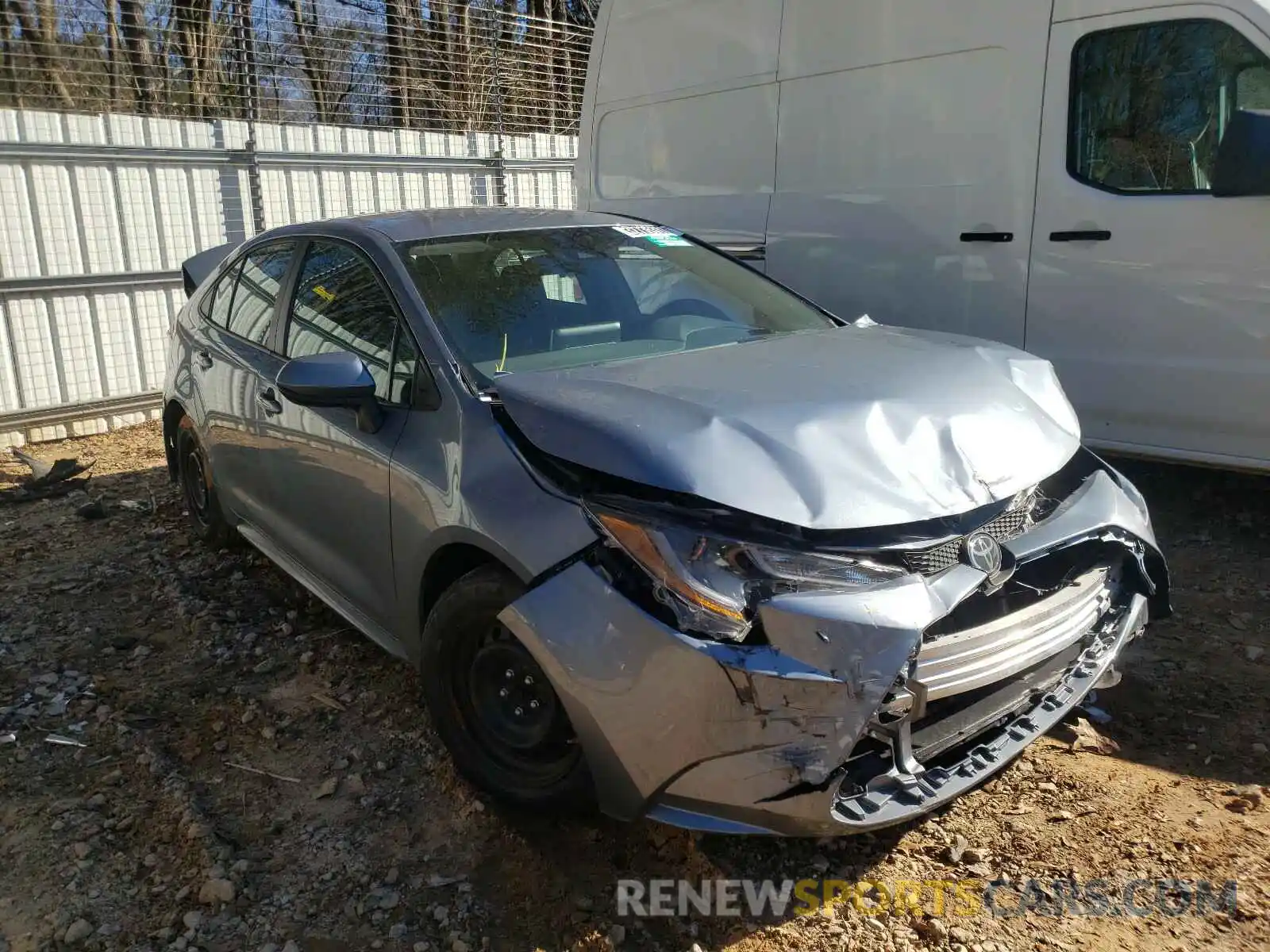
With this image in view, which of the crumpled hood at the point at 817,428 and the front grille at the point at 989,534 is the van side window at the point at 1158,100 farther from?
the front grille at the point at 989,534

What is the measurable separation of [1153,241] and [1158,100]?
0.63 m

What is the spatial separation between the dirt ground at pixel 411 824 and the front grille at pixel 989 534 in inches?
32.7

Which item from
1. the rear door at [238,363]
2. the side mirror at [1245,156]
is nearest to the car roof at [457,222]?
the rear door at [238,363]

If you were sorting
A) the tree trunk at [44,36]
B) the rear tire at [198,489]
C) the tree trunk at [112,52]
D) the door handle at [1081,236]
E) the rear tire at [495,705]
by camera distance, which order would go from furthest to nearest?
the tree trunk at [112,52] → the tree trunk at [44,36] → the rear tire at [198,489] → the door handle at [1081,236] → the rear tire at [495,705]

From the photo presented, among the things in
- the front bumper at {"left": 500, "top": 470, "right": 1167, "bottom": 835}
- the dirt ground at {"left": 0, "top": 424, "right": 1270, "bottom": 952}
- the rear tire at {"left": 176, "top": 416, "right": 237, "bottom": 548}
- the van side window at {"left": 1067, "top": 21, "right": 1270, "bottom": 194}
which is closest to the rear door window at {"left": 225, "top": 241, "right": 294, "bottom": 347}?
the rear tire at {"left": 176, "top": 416, "right": 237, "bottom": 548}

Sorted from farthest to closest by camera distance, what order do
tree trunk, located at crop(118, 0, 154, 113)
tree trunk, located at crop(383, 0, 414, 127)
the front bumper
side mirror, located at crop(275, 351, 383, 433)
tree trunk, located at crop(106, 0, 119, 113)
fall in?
1. tree trunk, located at crop(118, 0, 154, 113)
2. tree trunk, located at crop(106, 0, 119, 113)
3. tree trunk, located at crop(383, 0, 414, 127)
4. side mirror, located at crop(275, 351, 383, 433)
5. the front bumper

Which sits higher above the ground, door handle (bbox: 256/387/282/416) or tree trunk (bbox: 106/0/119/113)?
tree trunk (bbox: 106/0/119/113)

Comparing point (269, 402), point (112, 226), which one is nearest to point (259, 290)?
point (269, 402)

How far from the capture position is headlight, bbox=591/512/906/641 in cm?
214

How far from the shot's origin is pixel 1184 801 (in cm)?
277

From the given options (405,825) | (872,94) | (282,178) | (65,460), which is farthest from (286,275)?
(282,178)

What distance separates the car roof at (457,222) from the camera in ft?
11.7

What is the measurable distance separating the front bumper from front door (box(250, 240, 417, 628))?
37.5 inches

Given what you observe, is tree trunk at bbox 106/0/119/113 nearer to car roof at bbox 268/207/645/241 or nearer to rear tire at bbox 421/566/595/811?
car roof at bbox 268/207/645/241
